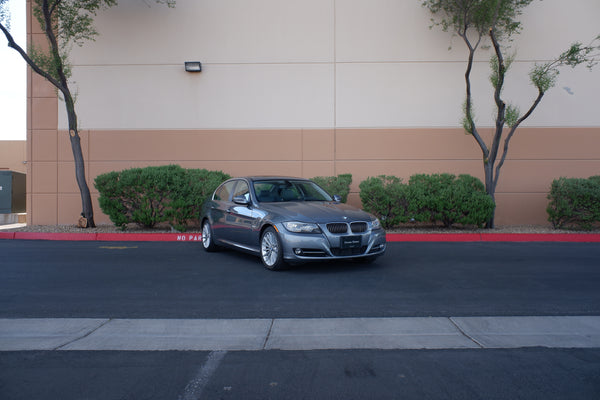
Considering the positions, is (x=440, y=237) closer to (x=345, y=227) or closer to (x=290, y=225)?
(x=345, y=227)

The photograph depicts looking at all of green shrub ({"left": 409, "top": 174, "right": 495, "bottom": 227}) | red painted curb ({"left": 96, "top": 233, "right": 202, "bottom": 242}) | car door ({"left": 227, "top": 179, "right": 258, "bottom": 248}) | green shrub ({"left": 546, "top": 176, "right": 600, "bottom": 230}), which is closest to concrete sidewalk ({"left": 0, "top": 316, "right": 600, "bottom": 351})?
car door ({"left": 227, "top": 179, "right": 258, "bottom": 248})

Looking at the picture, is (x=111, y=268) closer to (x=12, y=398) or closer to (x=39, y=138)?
(x=12, y=398)

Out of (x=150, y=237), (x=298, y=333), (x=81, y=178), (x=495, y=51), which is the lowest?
(x=298, y=333)

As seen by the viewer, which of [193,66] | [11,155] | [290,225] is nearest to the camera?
[290,225]

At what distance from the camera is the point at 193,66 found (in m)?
14.3

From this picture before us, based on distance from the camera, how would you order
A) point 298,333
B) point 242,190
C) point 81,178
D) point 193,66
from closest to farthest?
point 298,333
point 242,190
point 81,178
point 193,66

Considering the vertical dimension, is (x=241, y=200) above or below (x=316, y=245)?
above

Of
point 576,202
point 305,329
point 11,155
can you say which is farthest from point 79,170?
point 11,155

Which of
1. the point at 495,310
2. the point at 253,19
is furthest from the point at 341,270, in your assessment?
the point at 253,19

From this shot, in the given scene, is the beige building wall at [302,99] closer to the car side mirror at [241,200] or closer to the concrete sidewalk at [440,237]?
the concrete sidewalk at [440,237]

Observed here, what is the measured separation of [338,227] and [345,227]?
12 cm

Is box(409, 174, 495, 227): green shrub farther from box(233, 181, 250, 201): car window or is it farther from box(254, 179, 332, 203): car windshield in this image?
box(233, 181, 250, 201): car window

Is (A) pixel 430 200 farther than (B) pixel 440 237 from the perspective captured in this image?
Yes

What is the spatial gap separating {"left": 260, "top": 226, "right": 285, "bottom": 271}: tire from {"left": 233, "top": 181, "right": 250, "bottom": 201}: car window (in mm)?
971
